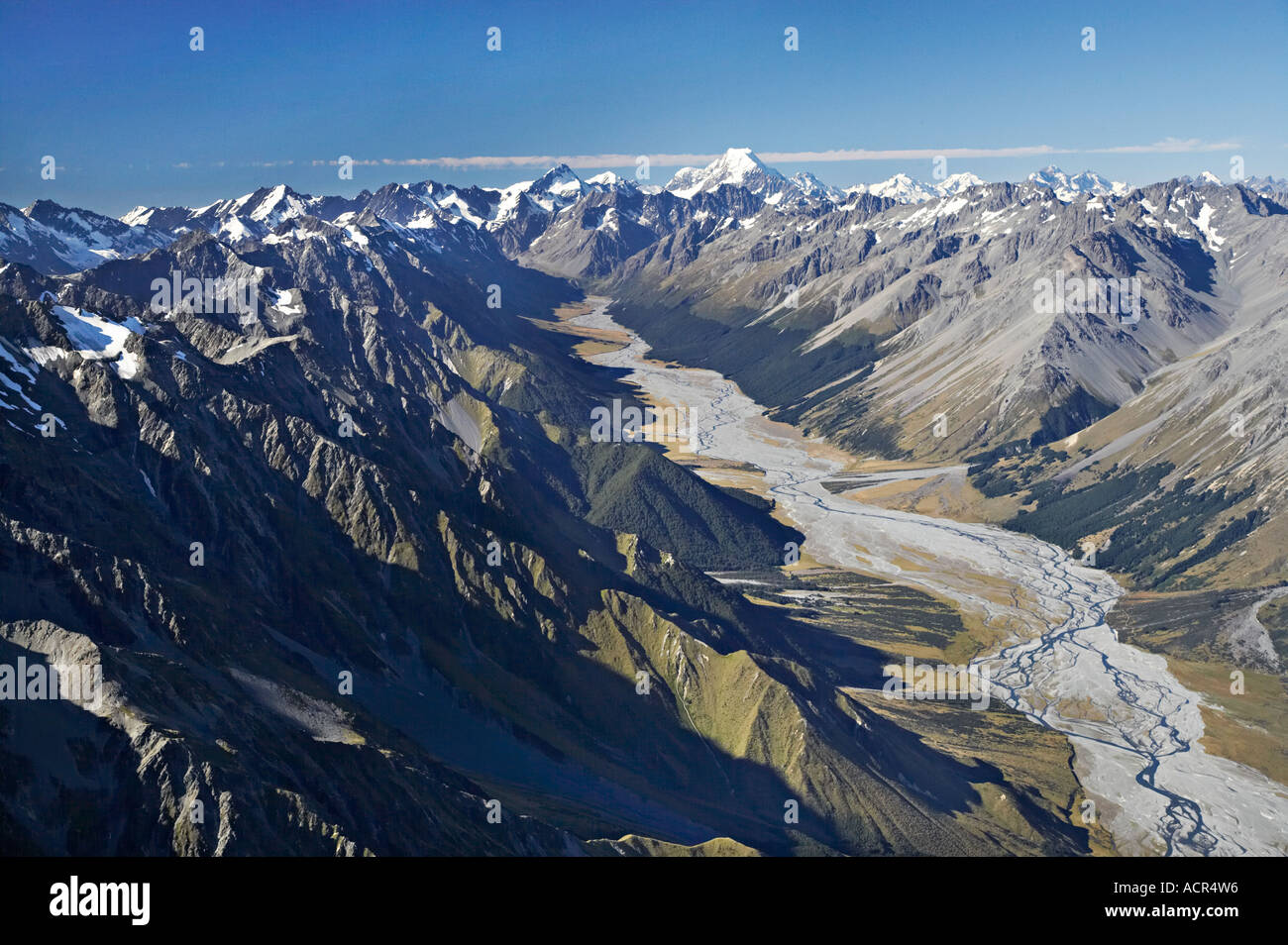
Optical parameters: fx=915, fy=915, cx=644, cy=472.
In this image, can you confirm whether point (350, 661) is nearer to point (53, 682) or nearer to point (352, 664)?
point (352, 664)

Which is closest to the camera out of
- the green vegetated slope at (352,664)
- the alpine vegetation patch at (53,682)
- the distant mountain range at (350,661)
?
the alpine vegetation patch at (53,682)
